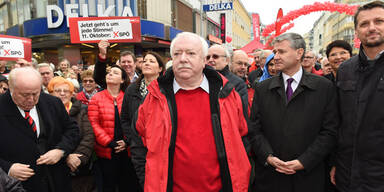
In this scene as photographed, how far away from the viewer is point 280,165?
2.38 meters

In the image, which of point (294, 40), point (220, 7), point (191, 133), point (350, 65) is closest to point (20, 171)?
point (191, 133)

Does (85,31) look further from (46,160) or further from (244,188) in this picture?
(244,188)

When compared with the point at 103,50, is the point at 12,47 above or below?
above

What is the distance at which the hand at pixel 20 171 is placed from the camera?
2311 millimetres

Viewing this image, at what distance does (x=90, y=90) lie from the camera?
4641mm

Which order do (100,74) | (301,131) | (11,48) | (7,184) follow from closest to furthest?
(7,184), (301,131), (100,74), (11,48)

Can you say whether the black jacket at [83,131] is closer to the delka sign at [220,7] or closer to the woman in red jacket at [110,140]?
the woman in red jacket at [110,140]

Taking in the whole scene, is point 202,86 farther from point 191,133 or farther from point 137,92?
point 137,92

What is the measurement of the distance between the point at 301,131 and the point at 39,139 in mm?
2588

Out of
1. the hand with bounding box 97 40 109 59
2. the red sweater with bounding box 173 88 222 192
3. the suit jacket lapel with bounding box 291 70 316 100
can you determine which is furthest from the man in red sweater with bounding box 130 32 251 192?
the hand with bounding box 97 40 109 59

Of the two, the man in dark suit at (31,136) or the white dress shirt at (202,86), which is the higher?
the white dress shirt at (202,86)

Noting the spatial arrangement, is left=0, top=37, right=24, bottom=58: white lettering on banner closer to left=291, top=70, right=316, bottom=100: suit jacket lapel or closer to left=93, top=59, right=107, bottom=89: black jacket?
left=93, top=59, right=107, bottom=89: black jacket

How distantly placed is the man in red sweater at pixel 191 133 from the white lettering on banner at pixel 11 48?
4774mm

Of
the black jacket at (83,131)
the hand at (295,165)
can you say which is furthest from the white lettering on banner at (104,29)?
the hand at (295,165)
